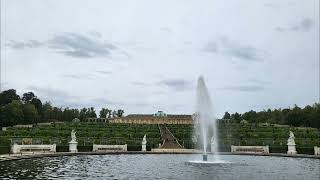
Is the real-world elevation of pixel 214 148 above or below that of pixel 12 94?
below

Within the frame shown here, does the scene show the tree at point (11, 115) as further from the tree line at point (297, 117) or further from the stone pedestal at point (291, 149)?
the stone pedestal at point (291, 149)

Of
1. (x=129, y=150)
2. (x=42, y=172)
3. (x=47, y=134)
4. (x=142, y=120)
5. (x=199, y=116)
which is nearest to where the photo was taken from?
(x=42, y=172)

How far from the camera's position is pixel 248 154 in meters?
44.2

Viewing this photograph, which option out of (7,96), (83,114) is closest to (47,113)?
(7,96)

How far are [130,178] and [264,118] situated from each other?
132m

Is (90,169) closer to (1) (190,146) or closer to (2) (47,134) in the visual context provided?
(1) (190,146)

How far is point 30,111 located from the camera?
370ft

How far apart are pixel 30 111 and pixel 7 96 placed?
2391 centimetres

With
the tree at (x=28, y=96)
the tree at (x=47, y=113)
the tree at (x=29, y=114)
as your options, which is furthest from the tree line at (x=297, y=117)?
the tree at (x=28, y=96)

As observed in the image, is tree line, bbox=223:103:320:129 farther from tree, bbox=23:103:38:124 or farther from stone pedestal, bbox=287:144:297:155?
tree, bbox=23:103:38:124

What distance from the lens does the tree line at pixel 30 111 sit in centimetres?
10436

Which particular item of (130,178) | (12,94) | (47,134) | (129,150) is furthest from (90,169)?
(12,94)

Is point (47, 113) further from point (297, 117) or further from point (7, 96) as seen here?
point (297, 117)

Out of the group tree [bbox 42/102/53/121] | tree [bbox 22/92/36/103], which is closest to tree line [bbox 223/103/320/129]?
tree [bbox 42/102/53/121]
